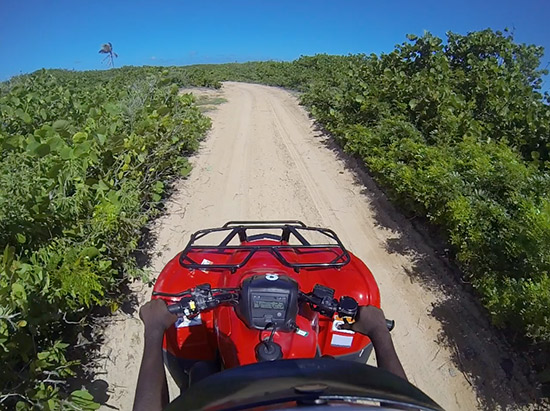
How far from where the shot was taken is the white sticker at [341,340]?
9.73 ft

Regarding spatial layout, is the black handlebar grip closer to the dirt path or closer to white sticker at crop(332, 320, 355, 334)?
white sticker at crop(332, 320, 355, 334)

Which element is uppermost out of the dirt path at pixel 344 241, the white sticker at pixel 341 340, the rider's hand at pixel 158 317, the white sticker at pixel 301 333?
the white sticker at pixel 301 333

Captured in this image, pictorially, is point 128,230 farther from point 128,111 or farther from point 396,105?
point 396,105

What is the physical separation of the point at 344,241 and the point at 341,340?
3331 mm

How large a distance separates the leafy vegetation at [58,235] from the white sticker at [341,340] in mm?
1947

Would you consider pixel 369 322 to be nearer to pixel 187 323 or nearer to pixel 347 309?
pixel 347 309

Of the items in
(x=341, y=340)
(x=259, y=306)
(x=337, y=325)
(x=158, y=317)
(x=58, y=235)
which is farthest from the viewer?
(x=58, y=235)

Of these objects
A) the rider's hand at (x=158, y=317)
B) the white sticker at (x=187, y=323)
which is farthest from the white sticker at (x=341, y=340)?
the rider's hand at (x=158, y=317)

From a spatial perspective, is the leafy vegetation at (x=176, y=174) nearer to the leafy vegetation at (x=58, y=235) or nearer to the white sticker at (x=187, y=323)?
the leafy vegetation at (x=58, y=235)

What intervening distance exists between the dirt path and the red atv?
1356 millimetres

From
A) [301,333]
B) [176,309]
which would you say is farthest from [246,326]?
[176,309]

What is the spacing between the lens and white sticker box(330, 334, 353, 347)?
296cm

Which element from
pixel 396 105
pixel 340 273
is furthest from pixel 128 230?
pixel 396 105

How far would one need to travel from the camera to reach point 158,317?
2.57 m
